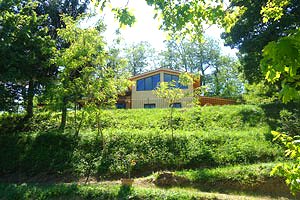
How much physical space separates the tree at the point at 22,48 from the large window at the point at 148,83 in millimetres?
12604

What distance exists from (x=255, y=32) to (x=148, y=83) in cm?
1126

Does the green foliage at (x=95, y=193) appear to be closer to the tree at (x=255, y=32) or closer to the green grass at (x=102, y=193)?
the green grass at (x=102, y=193)

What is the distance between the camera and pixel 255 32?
53.9ft

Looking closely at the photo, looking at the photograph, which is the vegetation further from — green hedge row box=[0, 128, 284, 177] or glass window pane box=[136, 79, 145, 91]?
glass window pane box=[136, 79, 145, 91]

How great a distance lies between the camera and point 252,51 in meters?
16.1

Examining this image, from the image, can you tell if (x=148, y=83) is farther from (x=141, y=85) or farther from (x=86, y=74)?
(x=86, y=74)

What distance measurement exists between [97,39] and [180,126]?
6170mm

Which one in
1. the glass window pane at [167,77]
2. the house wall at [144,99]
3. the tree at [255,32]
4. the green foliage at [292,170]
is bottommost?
the green foliage at [292,170]

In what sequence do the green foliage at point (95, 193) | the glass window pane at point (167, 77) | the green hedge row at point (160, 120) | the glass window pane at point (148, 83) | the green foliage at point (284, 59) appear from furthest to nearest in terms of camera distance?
the glass window pane at point (148, 83), the glass window pane at point (167, 77), the green hedge row at point (160, 120), the green foliage at point (95, 193), the green foliage at point (284, 59)

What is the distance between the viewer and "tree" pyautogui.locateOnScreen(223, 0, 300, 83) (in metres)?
15.1

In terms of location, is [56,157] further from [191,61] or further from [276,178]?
[191,61]

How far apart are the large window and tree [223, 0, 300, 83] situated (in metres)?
9.02

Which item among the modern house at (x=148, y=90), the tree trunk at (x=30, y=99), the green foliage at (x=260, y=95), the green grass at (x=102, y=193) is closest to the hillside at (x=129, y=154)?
the green grass at (x=102, y=193)

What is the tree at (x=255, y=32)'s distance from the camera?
15116 mm
